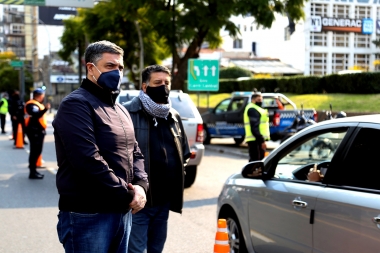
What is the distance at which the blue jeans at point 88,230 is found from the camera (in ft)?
11.0

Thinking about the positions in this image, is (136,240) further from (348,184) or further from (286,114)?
(286,114)

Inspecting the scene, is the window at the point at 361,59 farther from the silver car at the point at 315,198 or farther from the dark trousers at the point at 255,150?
the silver car at the point at 315,198

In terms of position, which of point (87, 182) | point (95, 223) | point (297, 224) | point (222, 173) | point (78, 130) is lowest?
point (222, 173)

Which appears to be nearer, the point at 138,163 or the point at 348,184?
the point at 138,163

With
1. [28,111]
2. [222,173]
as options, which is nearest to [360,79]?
[222,173]

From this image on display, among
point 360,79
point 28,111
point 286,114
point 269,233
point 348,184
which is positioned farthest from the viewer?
point 360,79

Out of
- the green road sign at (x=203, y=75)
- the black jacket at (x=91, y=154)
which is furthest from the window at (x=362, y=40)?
the black jacket at (x=91, y=154)

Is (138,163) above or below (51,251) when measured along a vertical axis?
above

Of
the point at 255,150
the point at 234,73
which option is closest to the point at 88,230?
the point at 255,150

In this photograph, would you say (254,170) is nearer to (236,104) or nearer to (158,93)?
(158,93)

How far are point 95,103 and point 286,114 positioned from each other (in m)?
16.3

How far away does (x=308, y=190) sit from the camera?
462 cm

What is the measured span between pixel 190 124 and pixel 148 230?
6570mm

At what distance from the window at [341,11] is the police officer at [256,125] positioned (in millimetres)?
56035
